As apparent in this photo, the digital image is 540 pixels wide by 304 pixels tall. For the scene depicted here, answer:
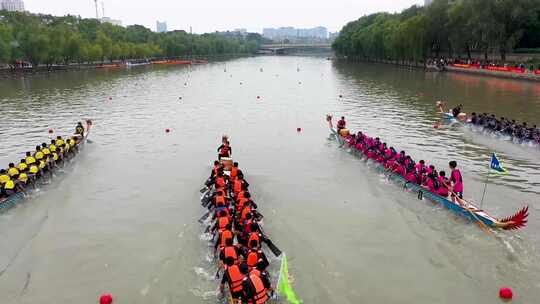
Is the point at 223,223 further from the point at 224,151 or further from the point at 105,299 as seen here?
the point at 224,151

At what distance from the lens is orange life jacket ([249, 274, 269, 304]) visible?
8.08m

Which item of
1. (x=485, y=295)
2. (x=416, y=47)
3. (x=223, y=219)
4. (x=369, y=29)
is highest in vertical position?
(x=369, y=29)

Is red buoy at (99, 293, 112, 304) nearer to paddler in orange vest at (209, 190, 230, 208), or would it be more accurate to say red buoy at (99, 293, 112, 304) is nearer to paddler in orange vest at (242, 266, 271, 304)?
paddler in orange vest at (242, 266, 271, 304)

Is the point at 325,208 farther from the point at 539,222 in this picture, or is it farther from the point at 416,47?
the point at 416,47

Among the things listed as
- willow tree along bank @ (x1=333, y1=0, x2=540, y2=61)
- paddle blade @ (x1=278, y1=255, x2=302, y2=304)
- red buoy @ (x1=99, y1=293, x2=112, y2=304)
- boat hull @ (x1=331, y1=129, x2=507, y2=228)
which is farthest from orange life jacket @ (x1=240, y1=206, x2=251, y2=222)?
willow tree along bank @ (x1=333, y1=0, x2=540, y2=61)

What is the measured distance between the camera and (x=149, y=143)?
23641mm

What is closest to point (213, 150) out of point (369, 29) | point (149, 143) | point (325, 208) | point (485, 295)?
point (149, 143)

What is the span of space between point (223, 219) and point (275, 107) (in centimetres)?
2607

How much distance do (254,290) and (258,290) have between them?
0.27ft

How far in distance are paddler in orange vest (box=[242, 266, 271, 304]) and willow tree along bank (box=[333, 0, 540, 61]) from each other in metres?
60.8

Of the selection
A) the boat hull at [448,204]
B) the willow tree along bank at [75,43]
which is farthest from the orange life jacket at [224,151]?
the willow tree along bank at [75,43]

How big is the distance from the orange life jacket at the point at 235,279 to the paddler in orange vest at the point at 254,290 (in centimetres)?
36

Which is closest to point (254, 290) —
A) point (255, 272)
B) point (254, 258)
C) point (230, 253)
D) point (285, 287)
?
point (255, 272)

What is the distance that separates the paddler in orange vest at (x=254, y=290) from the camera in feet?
26.4
